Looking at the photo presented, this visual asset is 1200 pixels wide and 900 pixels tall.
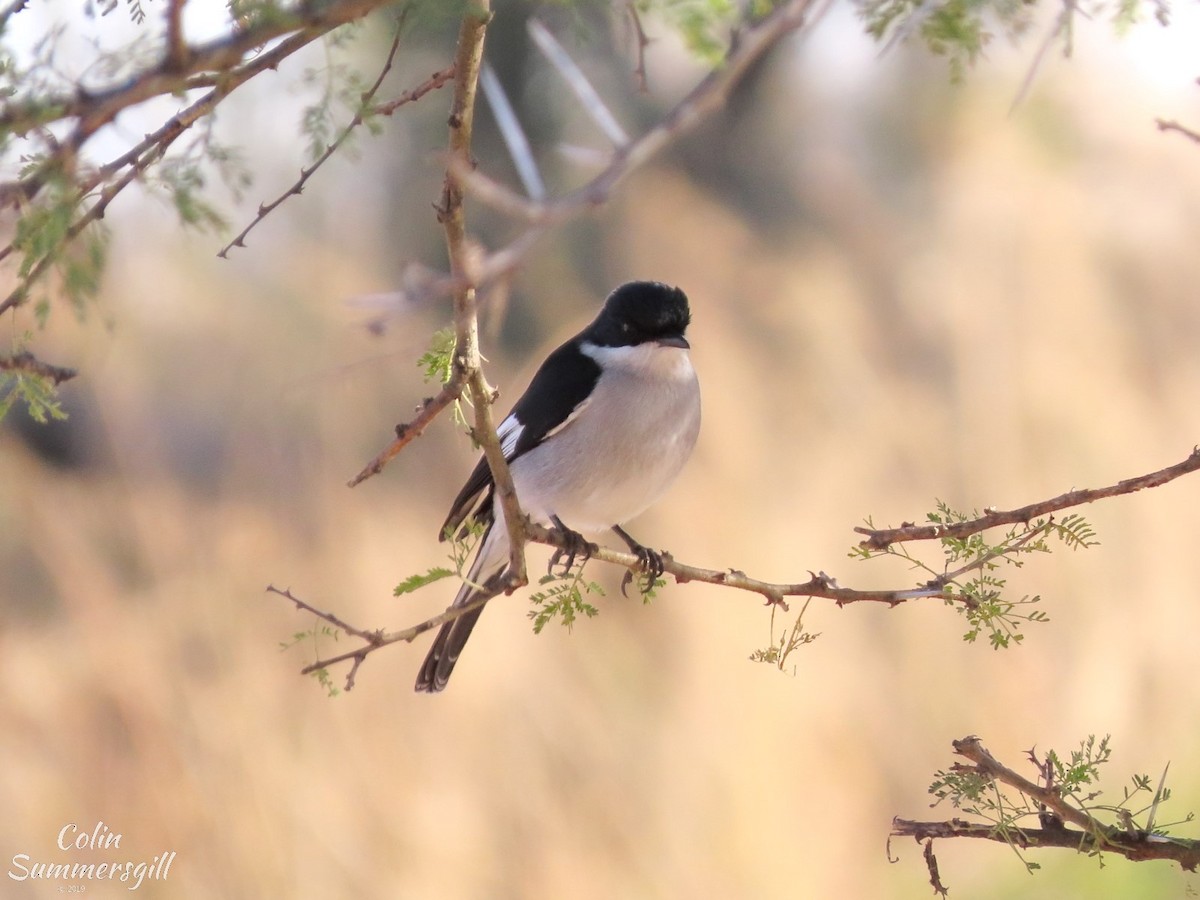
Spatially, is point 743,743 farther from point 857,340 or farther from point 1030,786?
point 1030,786

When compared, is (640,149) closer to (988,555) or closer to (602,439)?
(988,555)

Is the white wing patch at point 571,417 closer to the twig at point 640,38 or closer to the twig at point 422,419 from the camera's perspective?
the twig at point 422,419

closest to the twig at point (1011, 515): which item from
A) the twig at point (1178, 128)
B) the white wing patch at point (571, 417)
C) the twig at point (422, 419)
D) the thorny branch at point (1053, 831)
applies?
the thorny branch at point (1053, 831)

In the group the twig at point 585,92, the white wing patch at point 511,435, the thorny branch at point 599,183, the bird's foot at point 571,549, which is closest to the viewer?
the thorny branch at point 599,183

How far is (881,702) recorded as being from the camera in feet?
25.1

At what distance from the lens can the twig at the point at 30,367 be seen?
1.82 metres

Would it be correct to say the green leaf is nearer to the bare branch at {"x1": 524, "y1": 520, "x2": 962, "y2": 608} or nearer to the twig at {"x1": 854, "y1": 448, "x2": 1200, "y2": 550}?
the bare branch at {"x1": 524, "y1": 520, "x2": 962, "y2": 608}

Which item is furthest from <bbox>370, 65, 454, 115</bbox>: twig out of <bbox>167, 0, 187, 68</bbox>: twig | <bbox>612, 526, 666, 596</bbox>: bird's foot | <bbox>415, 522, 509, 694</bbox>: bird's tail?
<bbox>415, 522, 509, 694</bbox>: bird's tail

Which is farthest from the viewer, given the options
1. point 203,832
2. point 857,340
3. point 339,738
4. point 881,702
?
point 857,340

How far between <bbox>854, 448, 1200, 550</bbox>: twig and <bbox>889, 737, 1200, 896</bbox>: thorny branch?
1.25 feet

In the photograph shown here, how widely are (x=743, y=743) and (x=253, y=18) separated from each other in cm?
627

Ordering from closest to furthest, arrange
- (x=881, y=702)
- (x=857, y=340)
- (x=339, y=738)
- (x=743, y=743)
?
(x=339, y=738), (x=743, y=743), (x=881, y=702), (x=857, y=340)

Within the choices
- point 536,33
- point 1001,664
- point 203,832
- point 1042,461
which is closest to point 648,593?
point 536,33

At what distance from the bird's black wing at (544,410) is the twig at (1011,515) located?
1.59 m
